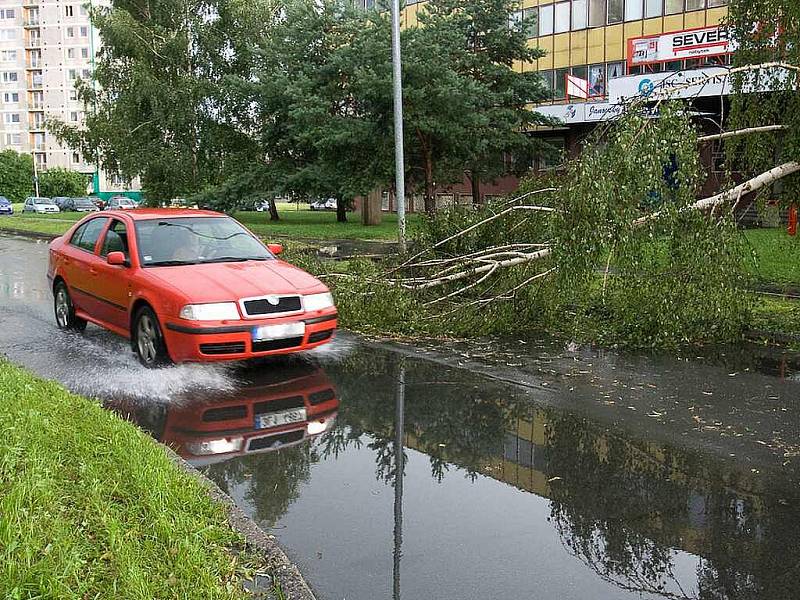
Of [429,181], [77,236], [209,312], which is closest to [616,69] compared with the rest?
[429,181]

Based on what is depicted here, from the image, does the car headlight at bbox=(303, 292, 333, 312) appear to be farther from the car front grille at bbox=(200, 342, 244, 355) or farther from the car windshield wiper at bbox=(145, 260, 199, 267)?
the car windshield wiper at bbox=(145, 260, 199, 267)

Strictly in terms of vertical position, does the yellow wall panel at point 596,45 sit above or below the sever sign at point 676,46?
above

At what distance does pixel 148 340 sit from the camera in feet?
28.6

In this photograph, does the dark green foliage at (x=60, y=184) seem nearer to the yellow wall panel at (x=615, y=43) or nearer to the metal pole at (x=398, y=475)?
the yellow wall panel at (x=615, y=43)

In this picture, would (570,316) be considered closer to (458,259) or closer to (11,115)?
(458,259)

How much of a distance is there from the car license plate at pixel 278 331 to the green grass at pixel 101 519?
228 cm

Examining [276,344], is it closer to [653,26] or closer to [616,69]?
[653,26]

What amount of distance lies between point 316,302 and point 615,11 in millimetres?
38914

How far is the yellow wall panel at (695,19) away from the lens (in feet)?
130

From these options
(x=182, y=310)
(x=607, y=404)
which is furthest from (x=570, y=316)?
(x=182, y=310)

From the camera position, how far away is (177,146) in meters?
40.6

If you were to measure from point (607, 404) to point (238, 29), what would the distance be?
125 ft

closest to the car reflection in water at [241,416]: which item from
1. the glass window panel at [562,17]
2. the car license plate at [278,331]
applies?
the car license plate at [278,331]

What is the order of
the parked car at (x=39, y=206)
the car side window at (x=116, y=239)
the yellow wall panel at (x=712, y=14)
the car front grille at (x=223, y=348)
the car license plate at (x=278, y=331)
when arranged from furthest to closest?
the parked car at (x=39, y=206)
the yellow wall panel at (x=712, y=14)
the car side window at (x=116, y=239)
the car license plate at (x=278, y=331)
the car front grille at (x=223, y=348)
